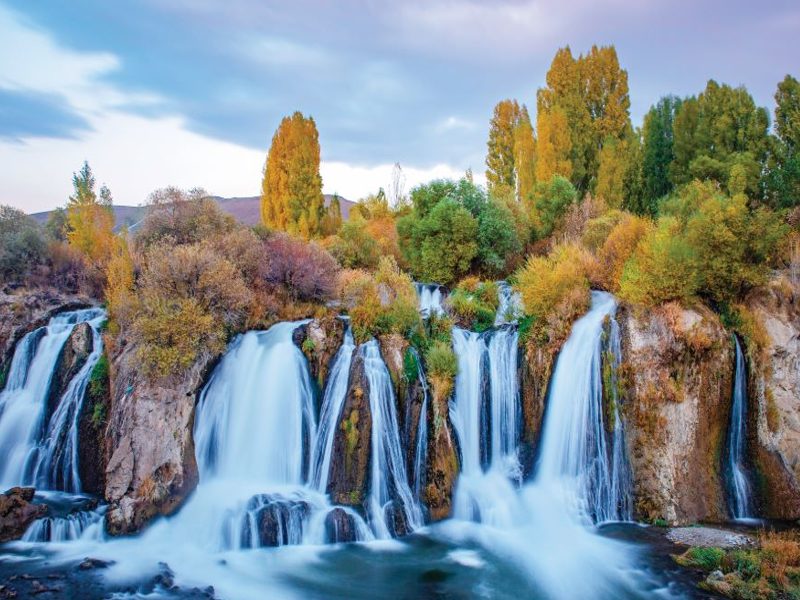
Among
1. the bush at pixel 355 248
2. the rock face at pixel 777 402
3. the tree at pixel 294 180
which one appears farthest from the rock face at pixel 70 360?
the tree at pixel 294 180

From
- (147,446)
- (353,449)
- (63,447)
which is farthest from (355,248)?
(147,446)

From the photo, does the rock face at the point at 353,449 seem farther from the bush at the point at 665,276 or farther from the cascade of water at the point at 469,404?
the bush at the point at 665,276

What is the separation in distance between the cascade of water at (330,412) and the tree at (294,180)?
A: 19530mm

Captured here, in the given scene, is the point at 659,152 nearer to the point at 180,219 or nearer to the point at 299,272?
the point at 299,272

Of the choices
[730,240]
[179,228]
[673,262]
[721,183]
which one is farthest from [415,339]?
[721,183]

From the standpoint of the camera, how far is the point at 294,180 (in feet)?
110

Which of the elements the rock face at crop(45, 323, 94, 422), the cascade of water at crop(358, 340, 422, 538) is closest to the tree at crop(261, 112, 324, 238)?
the rock face at crop(45, 323, 94, 422)

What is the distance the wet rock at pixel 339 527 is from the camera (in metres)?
11.8

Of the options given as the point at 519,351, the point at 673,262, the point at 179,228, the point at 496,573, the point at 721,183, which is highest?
the point at 721,183

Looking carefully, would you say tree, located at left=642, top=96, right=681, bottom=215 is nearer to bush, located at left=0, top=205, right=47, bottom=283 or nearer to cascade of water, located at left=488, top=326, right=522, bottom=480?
cascade of water, located at left=488, top=326, right=522, bottom=480

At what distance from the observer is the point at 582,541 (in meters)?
11.8

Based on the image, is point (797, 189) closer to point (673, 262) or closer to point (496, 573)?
point (673, 262)

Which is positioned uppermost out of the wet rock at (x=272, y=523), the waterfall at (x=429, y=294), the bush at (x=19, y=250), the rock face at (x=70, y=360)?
the bush at (x=19, y=250)

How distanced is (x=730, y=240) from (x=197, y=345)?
42.6 feet
